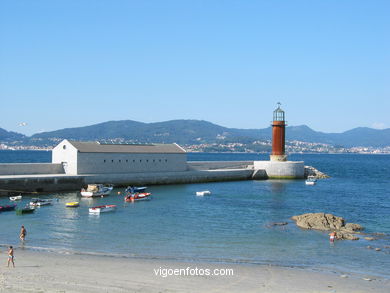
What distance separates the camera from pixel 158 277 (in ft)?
76.8

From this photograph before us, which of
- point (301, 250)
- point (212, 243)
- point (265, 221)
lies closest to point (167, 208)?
point (265, 221)

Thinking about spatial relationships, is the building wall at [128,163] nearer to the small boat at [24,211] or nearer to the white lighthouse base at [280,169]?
the white lighthouse base at [280,169]

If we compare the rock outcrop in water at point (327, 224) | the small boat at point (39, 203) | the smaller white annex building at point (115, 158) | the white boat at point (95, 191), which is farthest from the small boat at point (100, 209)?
the smaller white annex building at point (115, 158)

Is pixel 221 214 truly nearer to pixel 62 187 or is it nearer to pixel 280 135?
pixel 62 187

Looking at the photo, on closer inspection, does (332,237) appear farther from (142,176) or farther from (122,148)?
(122,148)

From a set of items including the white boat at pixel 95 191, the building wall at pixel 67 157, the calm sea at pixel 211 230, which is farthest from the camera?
the building wall at pixel 67 157

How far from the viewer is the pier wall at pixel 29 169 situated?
60562 millimetres

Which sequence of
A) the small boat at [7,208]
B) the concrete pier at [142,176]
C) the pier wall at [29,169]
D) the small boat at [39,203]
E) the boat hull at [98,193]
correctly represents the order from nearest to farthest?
1. the small boat at [7,208]
2. the small boat at [39,203]
3. the boat hull at [98,193]
4. the concrete pier at [142,176]
5. the pier wall at [29,169]

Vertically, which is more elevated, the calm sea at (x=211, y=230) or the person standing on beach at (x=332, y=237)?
the person standing on beach at (x=332, y=237)

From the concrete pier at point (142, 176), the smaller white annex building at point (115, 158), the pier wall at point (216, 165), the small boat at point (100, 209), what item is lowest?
the small boat at point (100, 209)

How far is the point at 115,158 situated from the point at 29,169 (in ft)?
38.2

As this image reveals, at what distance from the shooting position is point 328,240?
109 feet

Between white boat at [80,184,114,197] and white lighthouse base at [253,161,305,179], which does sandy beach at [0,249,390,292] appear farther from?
white lighthouse base at [253,161,305,179]

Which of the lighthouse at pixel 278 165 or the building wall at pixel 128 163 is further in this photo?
the lighthouse at pixel 278 165
